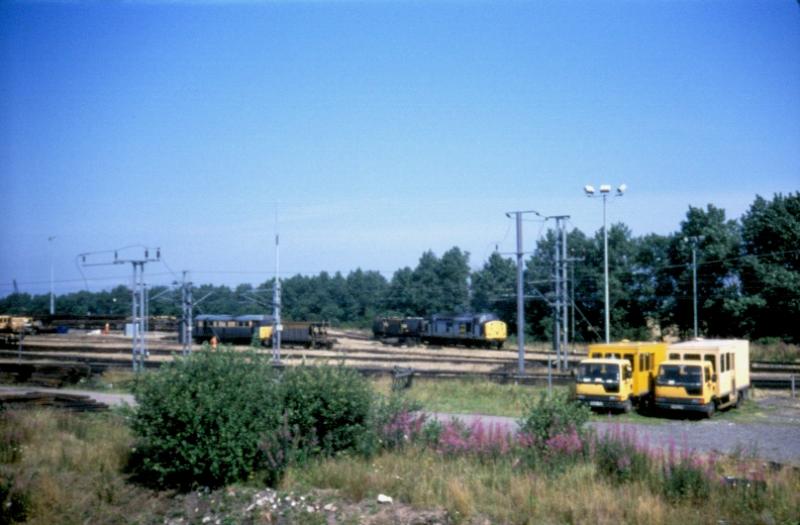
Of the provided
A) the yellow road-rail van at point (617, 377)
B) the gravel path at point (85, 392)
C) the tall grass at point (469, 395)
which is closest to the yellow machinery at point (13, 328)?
the gravel path at point (85, 392)

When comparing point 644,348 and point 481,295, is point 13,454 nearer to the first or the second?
point 644,348

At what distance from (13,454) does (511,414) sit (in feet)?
47.4

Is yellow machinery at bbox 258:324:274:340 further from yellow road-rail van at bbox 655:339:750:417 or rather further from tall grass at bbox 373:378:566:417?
yellow road-rail van at bbox 655:339:750:417

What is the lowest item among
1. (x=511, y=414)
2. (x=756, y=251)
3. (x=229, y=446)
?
(x=511, y=414)

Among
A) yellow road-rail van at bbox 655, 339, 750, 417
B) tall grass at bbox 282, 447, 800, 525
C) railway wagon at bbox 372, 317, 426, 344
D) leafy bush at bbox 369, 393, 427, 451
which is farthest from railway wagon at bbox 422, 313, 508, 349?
tall grass at bbox 282, 447, 800, 525

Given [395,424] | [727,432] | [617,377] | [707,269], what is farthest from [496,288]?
[395,424]

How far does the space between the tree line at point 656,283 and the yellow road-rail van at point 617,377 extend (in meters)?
7.64

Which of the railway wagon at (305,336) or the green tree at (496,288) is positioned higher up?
the green tree at (496,288)

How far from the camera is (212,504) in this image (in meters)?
10.3

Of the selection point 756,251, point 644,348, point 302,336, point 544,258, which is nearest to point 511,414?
point 644,348

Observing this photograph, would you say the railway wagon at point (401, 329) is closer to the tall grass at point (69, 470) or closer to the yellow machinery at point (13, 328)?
the yellow machinery at point (13, 328)

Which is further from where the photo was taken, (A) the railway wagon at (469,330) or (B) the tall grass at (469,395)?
(A) the railway wagon at (469,330)

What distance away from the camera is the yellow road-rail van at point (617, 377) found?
21.4 meters

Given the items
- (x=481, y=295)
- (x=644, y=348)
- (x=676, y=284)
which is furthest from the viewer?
(x=481, y=295)
